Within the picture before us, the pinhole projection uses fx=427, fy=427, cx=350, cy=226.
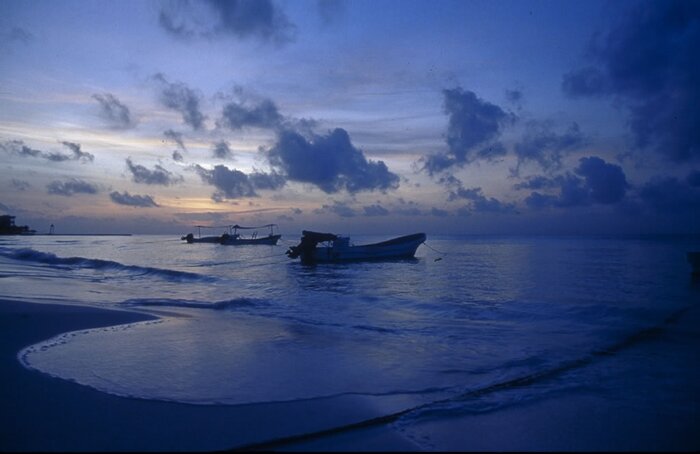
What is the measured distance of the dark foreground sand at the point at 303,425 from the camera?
4.53 meters

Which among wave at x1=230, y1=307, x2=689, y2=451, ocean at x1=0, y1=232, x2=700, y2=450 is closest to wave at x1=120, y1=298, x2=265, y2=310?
ocean at x1=0, y1=232, x2=700, y2=450

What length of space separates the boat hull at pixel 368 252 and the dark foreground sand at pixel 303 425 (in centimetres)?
3587

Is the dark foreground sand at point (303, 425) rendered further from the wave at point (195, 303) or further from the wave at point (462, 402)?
the wave at point (195, 303)

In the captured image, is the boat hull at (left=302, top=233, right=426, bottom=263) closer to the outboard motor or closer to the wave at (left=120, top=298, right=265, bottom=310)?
the outboard motor

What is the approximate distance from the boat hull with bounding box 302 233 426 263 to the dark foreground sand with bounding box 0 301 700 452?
35.9 meters

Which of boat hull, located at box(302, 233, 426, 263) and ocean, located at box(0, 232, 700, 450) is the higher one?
boat hull, located at box(302, 233, 426, 263)

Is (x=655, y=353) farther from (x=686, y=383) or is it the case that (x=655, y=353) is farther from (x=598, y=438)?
(x=598, y=438)

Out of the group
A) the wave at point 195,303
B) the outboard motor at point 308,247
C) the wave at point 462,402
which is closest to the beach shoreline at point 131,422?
the wave at point 462,402

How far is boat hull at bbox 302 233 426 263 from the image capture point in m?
42.4

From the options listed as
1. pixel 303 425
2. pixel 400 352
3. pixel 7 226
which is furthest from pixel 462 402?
pixel 7 226

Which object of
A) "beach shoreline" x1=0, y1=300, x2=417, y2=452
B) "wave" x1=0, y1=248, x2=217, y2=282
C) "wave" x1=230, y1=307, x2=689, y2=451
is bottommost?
"wave" x1=0, y1=248, x2=217, y2=282

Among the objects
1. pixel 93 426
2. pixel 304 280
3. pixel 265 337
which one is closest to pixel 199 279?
pixel 304 280

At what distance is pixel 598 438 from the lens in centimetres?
504

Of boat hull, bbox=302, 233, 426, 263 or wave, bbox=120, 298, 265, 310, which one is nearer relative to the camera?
wave, bbox=120, 298, 265, 310
